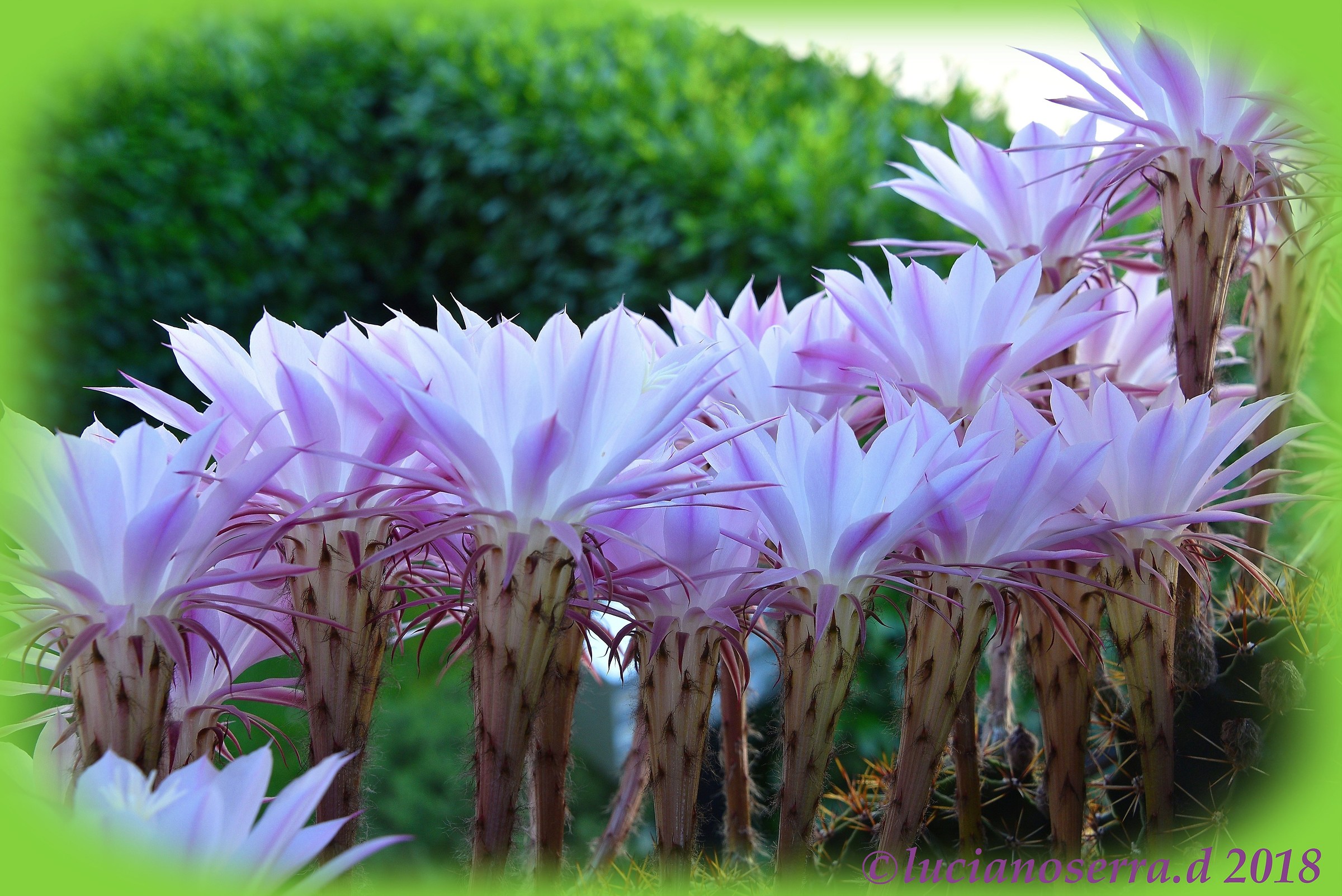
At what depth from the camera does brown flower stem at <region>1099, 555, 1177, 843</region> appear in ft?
1.83

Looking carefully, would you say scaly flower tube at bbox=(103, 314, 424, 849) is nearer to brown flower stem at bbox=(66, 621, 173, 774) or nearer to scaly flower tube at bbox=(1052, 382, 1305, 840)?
brown flower stem at bbox=(66, 621, 173, 774)

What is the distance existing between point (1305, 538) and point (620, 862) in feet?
1.90

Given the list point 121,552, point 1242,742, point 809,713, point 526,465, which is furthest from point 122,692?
point 1242,742

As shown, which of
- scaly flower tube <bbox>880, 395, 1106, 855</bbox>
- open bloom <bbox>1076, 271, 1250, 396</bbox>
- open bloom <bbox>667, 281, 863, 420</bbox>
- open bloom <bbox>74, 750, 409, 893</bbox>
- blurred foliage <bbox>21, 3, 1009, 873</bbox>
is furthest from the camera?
blurred foliage <bbox>21, 3, 1009, 873</bbox>

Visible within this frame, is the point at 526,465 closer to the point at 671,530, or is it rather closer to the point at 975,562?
the point at 671,530

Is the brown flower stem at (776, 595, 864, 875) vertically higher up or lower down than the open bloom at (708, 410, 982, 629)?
lower down

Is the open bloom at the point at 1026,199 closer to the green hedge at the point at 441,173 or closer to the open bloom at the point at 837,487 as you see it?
the open bloom at the point at 837,487

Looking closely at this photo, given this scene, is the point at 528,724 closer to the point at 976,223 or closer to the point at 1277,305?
the point at 976,223

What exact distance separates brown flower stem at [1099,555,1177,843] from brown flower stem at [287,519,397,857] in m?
0.37

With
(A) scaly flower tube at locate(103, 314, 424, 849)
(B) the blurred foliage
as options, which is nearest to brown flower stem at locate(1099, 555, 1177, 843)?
(A) scaly flower tube at locate(103, 314, 424, 849)

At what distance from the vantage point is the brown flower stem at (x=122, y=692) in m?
0.46

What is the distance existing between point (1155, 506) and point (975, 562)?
0.10 metres

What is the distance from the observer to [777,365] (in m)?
0.62

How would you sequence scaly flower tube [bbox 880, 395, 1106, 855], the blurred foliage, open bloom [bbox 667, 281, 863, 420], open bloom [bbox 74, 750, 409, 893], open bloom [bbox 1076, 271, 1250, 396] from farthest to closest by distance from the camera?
the blurred foliage, open bloom [bbox 1076, 271, 1250, 396], open bloom [bbox 667, 281, 863, 420], scaly flower tube [bbox 880, 395, 1106, 855], open bloom [bbox 74, 750, 409, 893]
